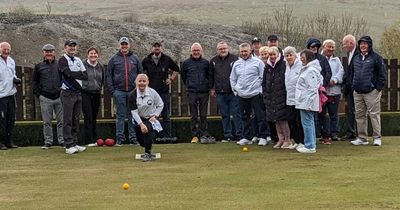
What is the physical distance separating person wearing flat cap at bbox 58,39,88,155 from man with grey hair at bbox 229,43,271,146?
9.44 ft

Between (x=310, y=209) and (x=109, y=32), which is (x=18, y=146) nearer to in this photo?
(x=310, y=209)

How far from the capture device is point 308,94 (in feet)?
36.4

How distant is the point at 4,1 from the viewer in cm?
8250

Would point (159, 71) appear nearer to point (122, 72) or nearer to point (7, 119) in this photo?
point (122, 72)

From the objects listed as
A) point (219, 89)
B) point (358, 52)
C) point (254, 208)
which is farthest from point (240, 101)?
point (254, 208)

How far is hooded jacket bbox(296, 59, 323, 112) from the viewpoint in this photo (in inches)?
436

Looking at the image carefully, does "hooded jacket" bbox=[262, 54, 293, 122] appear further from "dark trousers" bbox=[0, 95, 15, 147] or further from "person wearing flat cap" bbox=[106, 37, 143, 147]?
"dark trousers" bbox=[0, 95, 15, 147]

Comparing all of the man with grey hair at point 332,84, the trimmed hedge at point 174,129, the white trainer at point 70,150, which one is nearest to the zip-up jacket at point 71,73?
the white trainer at point 70,150

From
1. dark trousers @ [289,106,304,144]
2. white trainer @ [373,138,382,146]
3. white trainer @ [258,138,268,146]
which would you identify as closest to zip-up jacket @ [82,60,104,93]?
white trainer @ [258,138,268,146]

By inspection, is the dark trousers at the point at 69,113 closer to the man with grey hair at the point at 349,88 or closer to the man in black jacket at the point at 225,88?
the man in black jacket at the point at 225,88

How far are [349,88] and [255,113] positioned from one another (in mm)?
1873

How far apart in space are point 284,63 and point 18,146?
5822 millimetres

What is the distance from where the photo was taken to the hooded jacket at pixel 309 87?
36.3ft

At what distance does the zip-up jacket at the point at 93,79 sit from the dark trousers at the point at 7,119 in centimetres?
142
